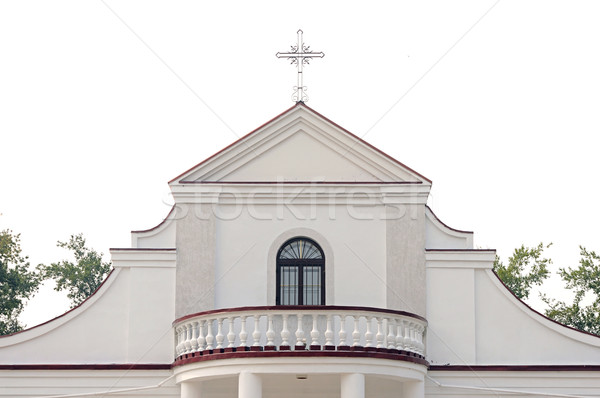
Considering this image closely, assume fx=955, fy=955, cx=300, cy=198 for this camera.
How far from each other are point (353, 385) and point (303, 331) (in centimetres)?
159

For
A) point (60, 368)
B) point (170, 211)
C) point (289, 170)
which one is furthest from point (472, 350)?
point (60, 368)

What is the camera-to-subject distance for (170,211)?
2508 centimetres

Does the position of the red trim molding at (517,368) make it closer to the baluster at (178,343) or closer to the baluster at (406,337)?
the baluster at (406,337)

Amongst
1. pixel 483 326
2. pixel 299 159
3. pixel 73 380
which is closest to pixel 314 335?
pixel 483 326

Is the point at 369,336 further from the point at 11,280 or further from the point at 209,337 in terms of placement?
the point at 11,280

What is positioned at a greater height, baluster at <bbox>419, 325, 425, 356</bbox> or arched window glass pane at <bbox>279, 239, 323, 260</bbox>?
arched window glass pane at <bbox>279, 239, 323, 260</bbox>

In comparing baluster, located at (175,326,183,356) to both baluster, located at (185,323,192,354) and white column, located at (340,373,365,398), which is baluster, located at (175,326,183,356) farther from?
white column, located at (340,373,365,398)

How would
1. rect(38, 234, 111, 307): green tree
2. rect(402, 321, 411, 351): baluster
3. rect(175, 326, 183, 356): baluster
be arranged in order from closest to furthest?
1. rect(402, 321, 411, 351): baluster
2. rect(175, 326, 183, 356): baluster
3. rect(38, 234, 111, 307): green tree

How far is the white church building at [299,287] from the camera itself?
23562mm

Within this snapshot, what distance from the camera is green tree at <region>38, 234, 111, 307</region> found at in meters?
52.2

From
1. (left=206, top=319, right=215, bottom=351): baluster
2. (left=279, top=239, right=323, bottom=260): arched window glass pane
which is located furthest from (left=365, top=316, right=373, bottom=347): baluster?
(left=279, top=239, right=323, bottom=260): arched window glass pane

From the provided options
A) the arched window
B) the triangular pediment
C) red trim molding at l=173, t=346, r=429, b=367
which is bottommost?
red trim molding at l=173, t=346, r=429, b=367

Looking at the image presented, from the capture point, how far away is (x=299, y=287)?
24.5 meters

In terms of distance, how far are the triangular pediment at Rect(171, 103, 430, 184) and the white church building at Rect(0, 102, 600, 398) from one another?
31mm
